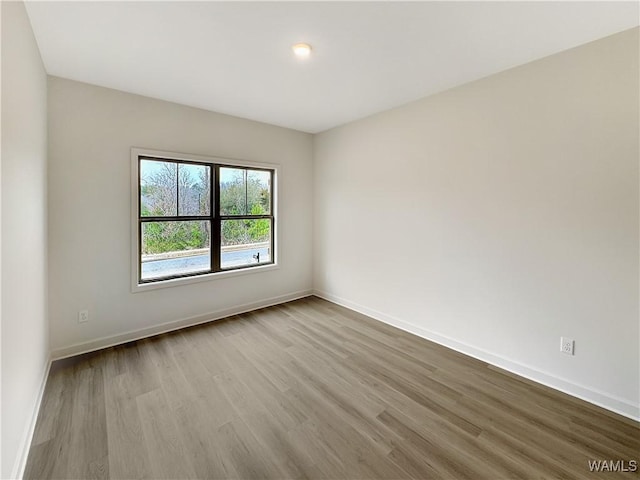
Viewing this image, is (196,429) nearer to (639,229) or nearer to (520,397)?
(520,397)

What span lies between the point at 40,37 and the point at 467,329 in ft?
14.2

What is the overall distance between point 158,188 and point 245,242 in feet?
4.22

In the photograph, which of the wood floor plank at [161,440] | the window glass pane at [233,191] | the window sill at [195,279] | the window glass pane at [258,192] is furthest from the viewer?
the window glass pane at [258,192]

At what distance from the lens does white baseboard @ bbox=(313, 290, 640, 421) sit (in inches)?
79.4

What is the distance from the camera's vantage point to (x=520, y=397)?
A: 7.14ft

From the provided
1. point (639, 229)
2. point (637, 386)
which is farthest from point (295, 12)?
point (637, 386)

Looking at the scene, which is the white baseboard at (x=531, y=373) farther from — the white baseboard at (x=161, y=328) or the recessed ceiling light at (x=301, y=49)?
the recessed ceiling light at (x=301, y=49)

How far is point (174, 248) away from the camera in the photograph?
343 centimetres

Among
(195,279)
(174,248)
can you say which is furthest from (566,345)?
(174,248)

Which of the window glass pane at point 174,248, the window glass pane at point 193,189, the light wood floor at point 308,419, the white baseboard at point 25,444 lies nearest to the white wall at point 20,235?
the white baseboard at point 25,444

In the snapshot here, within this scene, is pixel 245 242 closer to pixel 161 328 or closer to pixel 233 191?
pixel 233 191

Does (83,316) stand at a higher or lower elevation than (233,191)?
lower

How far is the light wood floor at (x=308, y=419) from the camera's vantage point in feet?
5.20

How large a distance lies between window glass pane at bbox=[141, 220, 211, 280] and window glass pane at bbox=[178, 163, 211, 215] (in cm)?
17
